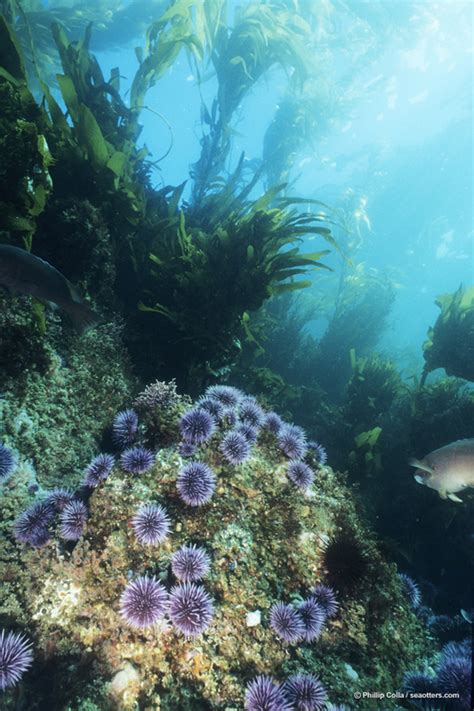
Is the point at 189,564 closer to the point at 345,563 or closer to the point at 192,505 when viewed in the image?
the point at 192,505

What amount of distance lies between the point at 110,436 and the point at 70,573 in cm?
138

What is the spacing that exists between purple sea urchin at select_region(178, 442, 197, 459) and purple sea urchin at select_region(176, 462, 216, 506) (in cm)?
27

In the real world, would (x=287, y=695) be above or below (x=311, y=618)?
below

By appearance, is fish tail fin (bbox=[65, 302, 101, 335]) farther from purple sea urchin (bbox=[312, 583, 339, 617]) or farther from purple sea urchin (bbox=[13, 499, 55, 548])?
purple sea urchin (bbox=[312, 583, 339, 617])

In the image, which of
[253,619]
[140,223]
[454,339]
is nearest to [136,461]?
[253,619]

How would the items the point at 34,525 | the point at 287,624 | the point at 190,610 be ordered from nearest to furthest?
the point at 190,610, the point at 287,624, the point at 34,525

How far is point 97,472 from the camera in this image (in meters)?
2.68

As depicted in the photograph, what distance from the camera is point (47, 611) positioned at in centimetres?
226

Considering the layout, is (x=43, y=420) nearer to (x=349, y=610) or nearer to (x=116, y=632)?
(x=116, y=632)

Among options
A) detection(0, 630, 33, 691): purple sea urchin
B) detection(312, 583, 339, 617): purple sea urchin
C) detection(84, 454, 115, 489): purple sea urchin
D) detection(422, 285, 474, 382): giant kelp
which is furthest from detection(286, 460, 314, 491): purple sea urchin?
detection(422, 285, 474, 382): giant kelp

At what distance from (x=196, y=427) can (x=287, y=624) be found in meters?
1.60

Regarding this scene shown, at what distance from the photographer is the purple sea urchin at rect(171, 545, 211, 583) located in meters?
2.19

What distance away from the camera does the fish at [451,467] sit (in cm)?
362

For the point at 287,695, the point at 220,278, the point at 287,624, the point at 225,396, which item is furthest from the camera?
the point at 220,278
